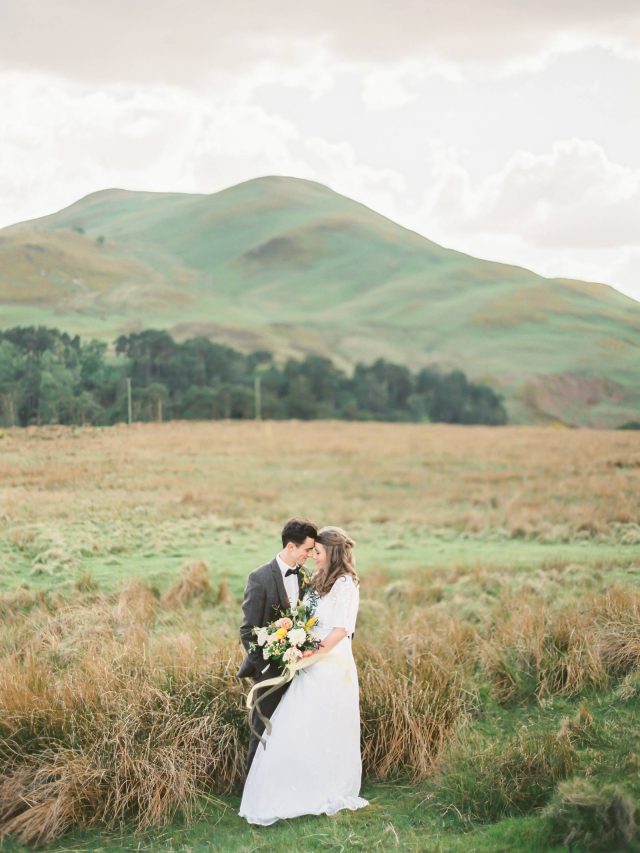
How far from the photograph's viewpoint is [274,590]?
6.34 m

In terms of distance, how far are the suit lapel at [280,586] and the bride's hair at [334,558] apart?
315 mm

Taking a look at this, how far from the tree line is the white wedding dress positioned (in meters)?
10.2

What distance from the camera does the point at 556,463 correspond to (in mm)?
18453

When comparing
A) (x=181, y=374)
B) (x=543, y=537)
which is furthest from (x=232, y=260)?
(x=543, y=537)

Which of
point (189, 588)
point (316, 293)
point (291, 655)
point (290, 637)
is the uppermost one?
point (316, 293)

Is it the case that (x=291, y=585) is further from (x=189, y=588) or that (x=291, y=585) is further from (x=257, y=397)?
(x=257, y=397)

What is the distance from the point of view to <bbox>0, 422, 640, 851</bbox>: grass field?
6.35m

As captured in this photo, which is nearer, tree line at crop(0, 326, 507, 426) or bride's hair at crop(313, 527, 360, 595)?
bride's hair at crop(313, 527, 360, 595)

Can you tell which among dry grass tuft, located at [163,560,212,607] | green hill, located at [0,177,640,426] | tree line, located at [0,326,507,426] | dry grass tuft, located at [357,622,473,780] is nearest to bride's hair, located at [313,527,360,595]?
dry grass tuft, located at [357,622,473,780]

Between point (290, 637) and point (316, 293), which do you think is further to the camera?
point (316, 293)

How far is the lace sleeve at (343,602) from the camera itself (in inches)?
240

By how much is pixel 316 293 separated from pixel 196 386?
5776 millimetres

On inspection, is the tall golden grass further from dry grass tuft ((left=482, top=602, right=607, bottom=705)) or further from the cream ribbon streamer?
the cream ribbon streamer

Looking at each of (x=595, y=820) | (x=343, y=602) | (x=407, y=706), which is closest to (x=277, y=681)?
(x=343, y=602)
